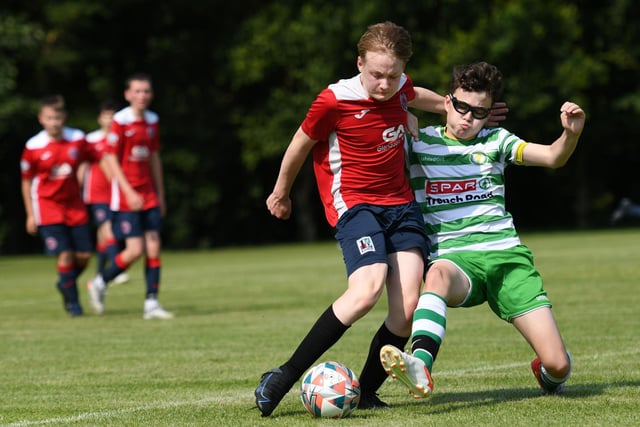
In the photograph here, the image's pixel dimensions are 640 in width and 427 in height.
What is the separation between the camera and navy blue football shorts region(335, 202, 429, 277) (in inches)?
229

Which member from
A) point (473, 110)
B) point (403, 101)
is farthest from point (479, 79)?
point (403, 101)

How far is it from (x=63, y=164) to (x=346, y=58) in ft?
80.0

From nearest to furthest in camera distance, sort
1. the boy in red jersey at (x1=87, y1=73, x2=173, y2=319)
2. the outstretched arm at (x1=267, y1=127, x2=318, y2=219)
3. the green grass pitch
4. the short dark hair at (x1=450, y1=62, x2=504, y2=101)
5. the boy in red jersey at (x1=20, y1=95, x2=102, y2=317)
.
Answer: the green grass pitch, the outstretched arm at (x1=267, y1=127, x2=318, y2=219), the short dark hair at (x1=450, y1=62, x2=504, y2=101), the boy in red jersey at (x1=87, y1=73, x2=173, y2=319), the boy in red jersey at (x1=20, y1=95, x2=102, y2=317)

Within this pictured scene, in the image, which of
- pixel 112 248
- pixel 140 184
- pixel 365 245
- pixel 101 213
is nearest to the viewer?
pixel 365 245

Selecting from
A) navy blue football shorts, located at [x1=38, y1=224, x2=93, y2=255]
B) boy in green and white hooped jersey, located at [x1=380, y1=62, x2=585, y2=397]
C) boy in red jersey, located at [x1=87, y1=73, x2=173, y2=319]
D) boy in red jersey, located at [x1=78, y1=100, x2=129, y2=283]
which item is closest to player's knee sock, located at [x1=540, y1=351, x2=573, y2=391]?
boy in green and white hooped jersey, located at [x1=380, y1=62, x2=585, y2=397]

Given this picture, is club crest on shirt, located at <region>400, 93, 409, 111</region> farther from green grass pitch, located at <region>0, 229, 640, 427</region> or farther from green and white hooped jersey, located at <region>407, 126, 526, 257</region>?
green grass pitch, located at <region>0, 229, 640, 427</region>

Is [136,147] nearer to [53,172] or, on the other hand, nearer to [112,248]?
[53,172]

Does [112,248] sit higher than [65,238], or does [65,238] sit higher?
[65,238]

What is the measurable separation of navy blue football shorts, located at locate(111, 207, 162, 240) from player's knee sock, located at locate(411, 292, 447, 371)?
6.65 meters

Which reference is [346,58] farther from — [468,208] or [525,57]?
[468,208]

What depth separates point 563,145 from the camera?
233 inches

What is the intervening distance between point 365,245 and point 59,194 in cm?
749

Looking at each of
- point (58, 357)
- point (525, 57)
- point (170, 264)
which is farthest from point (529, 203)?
point (58, 357)

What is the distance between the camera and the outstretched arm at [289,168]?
5891 millimetres
